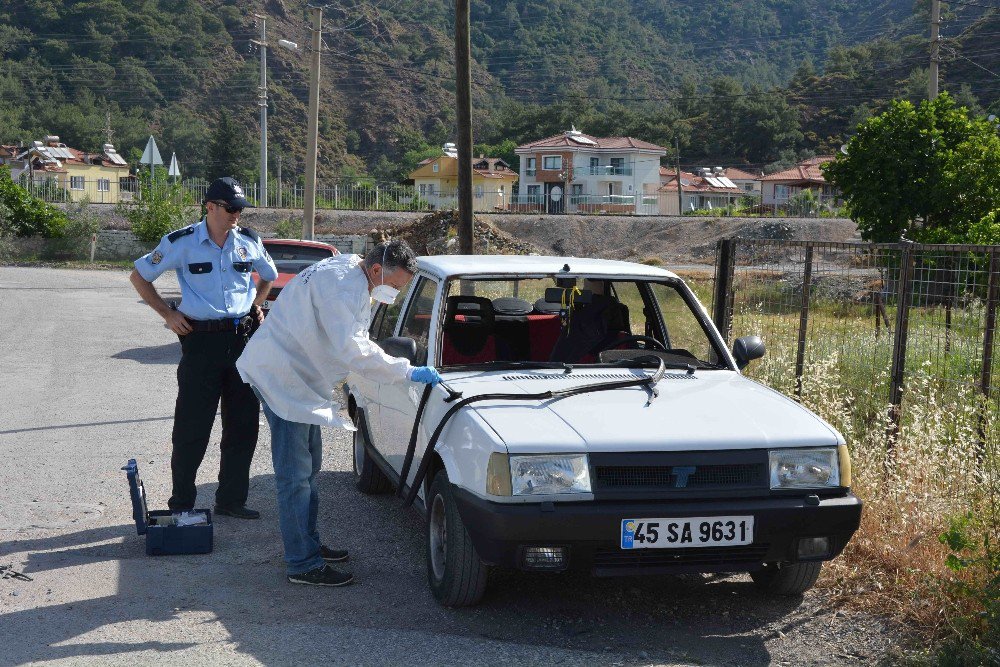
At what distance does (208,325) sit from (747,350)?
312 centimetres

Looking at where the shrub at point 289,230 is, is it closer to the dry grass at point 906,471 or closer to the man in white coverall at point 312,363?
the dry grass at point 906,471

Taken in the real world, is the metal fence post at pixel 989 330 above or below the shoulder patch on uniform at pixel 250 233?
below

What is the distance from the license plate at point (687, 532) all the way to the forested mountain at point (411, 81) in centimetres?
8401

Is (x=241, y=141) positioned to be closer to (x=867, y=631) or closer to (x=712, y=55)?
(x=867, y=631)

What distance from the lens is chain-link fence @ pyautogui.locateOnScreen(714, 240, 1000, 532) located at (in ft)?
19.4

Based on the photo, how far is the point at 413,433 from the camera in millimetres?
5191

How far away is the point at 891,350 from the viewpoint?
7629mm

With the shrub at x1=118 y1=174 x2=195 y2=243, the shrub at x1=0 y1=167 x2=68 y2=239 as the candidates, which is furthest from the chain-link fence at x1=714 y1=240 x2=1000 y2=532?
the shrub at x1=0 y1=167 x2=68 y2=239

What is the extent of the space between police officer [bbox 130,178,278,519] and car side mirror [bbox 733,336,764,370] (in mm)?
2881

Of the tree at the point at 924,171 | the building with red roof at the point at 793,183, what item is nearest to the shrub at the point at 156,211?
the tree at the point at 924,171

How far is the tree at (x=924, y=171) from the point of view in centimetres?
2352

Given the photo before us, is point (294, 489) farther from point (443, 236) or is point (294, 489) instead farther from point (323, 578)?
point (443, 236)

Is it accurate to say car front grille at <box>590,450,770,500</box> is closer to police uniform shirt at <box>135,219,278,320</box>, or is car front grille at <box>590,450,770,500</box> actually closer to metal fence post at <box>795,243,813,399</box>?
police uniform shirt at <box>135,219,278,320</box>

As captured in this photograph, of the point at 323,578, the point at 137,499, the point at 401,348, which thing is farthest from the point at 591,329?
the point at 137,499
